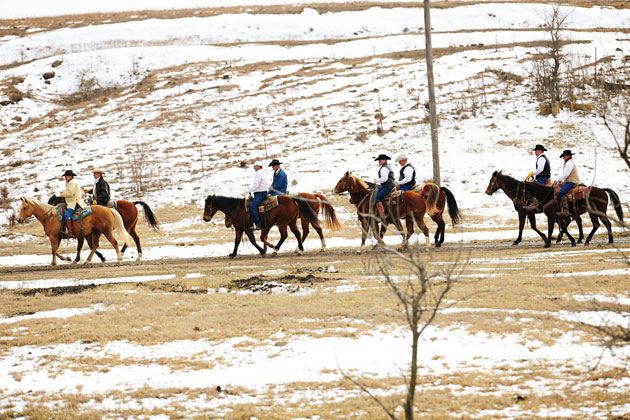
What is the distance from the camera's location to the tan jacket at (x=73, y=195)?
21.3 m

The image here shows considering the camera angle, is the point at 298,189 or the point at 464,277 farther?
the point at 298,189

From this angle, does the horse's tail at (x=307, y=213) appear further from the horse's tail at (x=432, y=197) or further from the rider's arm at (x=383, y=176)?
the horse's tail at (x=432, y=197)

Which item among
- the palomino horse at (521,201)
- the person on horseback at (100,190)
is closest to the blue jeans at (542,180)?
the palomino horse at (521,201)

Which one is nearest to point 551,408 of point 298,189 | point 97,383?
point 97,383

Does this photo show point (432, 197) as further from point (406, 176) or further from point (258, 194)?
point (258, 194)

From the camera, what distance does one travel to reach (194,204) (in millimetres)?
34969

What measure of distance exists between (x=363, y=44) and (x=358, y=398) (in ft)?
197

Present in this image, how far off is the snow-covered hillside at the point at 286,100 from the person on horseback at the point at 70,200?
45.6 ft

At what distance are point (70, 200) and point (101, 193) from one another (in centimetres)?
139

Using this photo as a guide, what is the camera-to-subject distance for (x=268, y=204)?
21.9m

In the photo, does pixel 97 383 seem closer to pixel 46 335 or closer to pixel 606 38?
pixel 46 335

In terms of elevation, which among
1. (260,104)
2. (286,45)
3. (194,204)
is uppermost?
(286,45)

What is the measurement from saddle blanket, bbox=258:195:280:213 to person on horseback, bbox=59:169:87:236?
202 inches

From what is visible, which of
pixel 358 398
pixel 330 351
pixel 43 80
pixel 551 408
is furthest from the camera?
pixel 43 80
